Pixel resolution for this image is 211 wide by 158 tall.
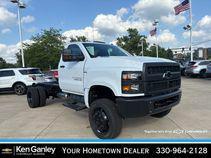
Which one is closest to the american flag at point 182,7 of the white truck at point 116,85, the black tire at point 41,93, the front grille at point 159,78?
the black tire at point 41,93

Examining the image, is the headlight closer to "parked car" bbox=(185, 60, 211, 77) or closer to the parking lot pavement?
the parking lot pavement

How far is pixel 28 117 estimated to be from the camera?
7.29m

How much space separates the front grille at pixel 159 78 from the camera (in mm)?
4586

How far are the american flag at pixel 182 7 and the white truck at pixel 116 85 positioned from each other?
70.7 feet

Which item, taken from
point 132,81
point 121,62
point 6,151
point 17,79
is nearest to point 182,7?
point 17,79

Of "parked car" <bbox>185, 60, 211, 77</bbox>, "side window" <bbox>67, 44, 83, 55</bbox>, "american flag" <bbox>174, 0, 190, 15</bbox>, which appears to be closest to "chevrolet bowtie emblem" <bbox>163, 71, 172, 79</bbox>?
"side window" <bbox>67, 44, 83, 55</bbox>

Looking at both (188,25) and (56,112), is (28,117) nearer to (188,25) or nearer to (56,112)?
(56,112)

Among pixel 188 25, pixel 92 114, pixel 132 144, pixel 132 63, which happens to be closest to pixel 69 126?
pixel 92 114

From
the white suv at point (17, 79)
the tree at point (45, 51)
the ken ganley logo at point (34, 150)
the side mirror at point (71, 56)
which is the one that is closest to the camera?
the ken ganley logo at point (34, 150)

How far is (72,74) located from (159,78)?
246 centimetres

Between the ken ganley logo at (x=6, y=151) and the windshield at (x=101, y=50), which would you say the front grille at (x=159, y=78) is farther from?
the ken ganley logo at (x=6, y=151)

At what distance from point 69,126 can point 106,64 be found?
83.0 inches

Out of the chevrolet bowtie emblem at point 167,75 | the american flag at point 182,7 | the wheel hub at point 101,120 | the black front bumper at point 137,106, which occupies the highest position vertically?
the american flag at point 182,7

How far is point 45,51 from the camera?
37.3m
